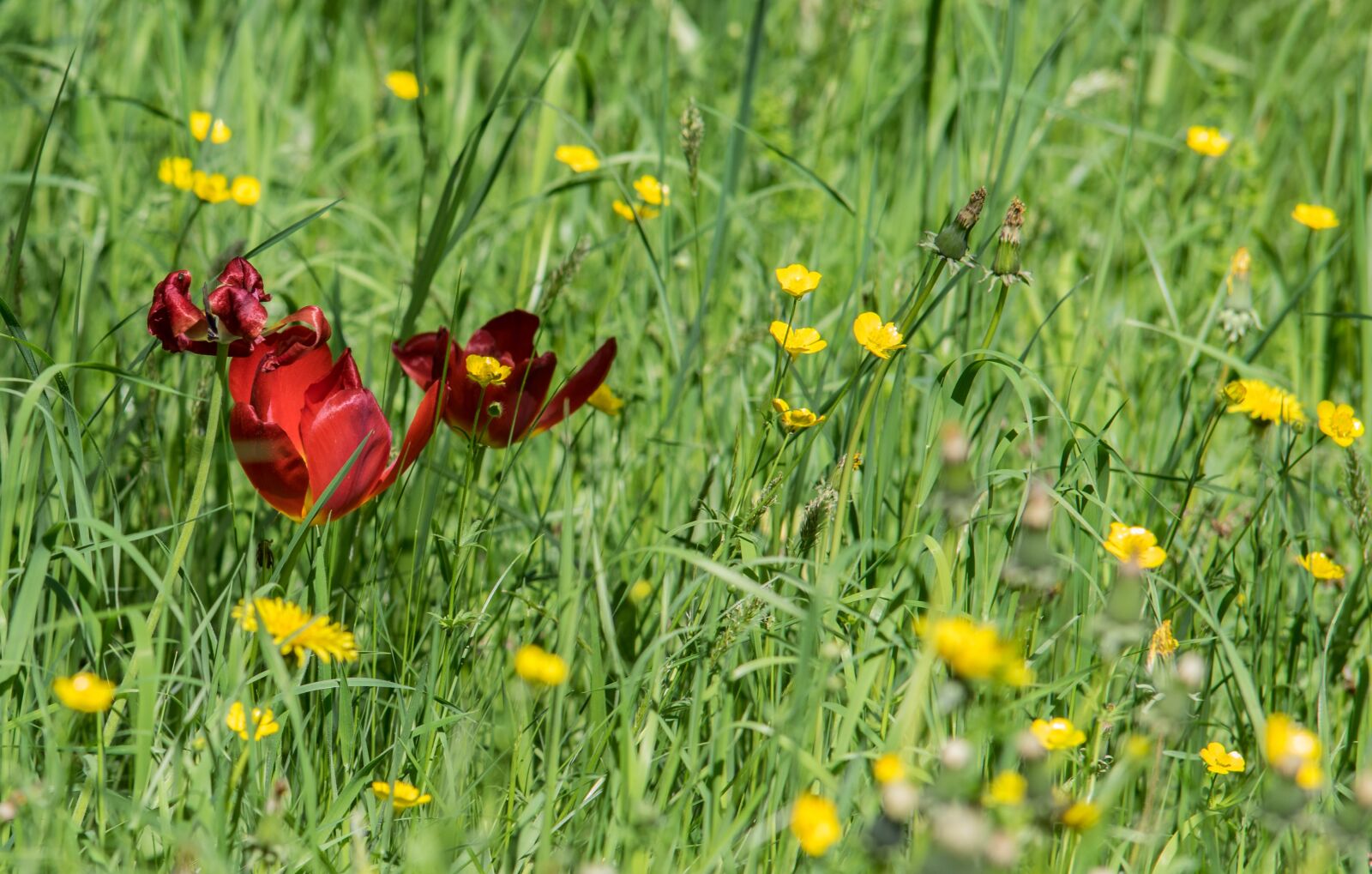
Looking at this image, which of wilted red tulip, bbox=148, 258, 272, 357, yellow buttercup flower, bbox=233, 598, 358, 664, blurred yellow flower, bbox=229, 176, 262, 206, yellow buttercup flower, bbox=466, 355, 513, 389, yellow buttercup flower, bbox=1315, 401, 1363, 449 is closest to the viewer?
yellow buttercup flower, bbox=233, 598, 358, 664

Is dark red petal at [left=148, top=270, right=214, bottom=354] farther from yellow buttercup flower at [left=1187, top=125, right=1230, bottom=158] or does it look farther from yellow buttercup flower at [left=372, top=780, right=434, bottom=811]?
yellow buttercup flower at [left=1187, top=125, right=1230, bottom=158]

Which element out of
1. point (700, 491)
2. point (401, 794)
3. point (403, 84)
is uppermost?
point (403, 84)

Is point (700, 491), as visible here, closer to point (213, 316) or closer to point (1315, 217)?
point (213, 316)

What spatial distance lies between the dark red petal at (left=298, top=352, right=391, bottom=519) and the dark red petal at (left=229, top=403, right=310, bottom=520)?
0.02 meters

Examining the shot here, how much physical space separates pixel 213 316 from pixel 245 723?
41cm

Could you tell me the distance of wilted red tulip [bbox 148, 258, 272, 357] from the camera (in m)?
1.31

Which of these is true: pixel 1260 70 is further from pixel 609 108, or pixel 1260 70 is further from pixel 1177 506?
pixel 1177 506

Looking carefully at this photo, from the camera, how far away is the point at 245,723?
119 cm

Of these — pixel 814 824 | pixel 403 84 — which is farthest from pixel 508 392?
pixel 403 84

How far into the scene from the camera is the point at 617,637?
173 centimetres

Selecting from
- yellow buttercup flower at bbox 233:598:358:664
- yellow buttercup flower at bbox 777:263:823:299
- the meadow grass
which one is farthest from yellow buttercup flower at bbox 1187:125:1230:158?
yellow buttercup flower at bbox 233:598:358:664

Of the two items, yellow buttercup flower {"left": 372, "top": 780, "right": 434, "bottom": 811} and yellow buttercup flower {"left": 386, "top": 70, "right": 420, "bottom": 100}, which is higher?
yellow buttercup flower {"left": 386, "top": 70, "right": 420, "bottom": 100}

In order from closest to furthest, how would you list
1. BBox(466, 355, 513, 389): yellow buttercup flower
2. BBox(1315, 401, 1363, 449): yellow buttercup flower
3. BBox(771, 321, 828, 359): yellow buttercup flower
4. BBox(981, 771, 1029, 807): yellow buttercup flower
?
1. BBox(981, 771, 1029, 807): yellow buttercup flower
2. BBox(466, 355, 513, 389): yellow buttercup flower
3. BBox(771, 321, 828, 359): yellow buttercup flower
4. BBox(1315, 401, 1363, 449): yellow buttercup flower

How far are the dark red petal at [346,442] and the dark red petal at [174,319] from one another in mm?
141
